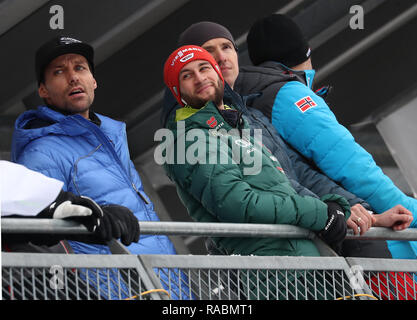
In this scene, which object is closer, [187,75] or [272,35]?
[187,75]

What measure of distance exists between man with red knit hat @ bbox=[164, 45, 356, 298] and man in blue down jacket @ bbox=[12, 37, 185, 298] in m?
0.24

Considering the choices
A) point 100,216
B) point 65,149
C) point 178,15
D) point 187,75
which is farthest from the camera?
point 178,15

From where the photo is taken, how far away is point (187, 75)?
4336 mm

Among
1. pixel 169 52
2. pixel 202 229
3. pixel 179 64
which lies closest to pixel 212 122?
pixel 179 64

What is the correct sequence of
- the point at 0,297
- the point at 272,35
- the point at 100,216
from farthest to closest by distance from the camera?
1. the point at 272,35
2. the point at 100,216
3. the point at 0,297

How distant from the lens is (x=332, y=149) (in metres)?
4.27

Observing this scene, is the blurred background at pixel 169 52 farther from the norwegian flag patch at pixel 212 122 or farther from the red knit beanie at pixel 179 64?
the norwegian flag patch at pixel 212 122

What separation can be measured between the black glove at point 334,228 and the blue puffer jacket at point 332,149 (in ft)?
1.65

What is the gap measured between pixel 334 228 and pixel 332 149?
2.04ft

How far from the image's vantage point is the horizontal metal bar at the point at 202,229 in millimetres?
3059

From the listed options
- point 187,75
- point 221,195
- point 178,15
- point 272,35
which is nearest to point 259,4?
point 178,15

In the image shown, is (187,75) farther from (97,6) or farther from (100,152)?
(97,6)

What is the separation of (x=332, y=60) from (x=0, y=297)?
6789mm

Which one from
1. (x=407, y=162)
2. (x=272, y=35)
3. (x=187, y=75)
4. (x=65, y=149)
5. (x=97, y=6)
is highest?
(x=97, y=6)
